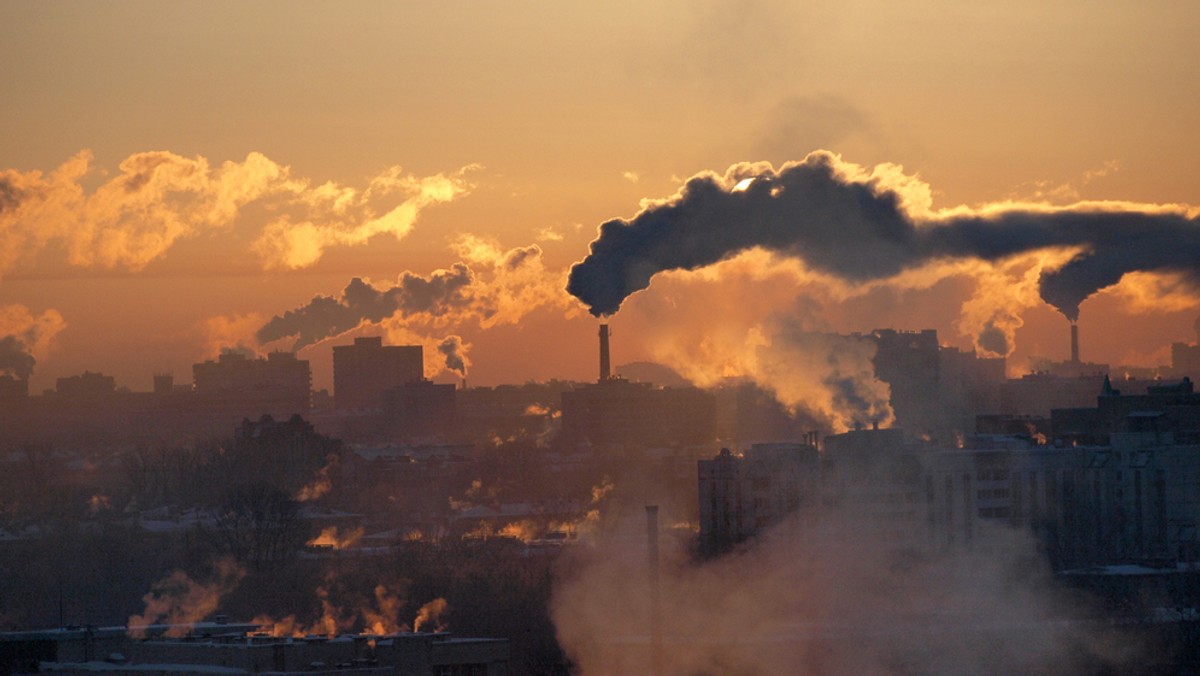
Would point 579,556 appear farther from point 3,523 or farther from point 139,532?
point 3,523

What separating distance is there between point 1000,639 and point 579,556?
→ 1732 cm

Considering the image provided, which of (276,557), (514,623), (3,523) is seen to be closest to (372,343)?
(3,523)

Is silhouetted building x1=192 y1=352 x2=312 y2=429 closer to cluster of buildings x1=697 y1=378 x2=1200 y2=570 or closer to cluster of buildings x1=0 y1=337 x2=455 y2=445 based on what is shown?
cluster of buildings x1=0 y1=337 x2=455 y2=445

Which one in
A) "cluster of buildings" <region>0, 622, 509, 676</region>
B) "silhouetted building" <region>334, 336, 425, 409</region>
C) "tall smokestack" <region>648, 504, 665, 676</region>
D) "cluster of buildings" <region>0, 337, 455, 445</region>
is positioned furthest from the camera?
"silhouetted building" <region>334, 336, 425, 409</region>

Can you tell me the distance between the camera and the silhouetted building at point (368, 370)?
197125mm

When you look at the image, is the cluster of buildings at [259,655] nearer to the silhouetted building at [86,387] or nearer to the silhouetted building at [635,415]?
the silhouetted building at [635,415]

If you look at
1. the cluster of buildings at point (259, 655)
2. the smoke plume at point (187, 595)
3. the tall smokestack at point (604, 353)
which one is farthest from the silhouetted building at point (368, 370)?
the cluster of buildings at point (259, 655)

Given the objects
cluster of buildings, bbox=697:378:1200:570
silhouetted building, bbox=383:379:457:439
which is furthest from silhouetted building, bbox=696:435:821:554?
silhouetted building, bbox=383:379:457:439

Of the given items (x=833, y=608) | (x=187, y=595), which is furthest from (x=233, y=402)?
(x=833, y=608)

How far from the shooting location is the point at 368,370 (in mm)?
198625

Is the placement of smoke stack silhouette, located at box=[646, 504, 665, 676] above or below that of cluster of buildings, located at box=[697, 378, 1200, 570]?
below

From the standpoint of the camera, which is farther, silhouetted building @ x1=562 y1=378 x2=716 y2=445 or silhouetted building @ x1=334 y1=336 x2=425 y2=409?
silhouetted building @ x1=334 y1=336 x2=425 y2=409

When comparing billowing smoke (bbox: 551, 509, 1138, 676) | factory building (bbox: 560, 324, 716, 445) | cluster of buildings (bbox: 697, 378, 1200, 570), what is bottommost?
billowing smoke (bbox: 551, 509, 1138, 676)

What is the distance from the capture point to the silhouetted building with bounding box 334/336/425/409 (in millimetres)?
197125
